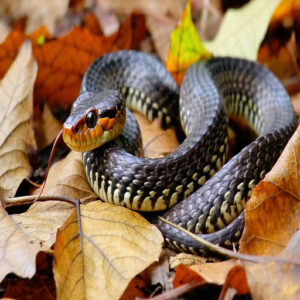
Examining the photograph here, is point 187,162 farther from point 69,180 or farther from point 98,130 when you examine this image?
point 69,180

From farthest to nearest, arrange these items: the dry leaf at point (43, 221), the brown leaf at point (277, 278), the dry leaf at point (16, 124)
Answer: the dry leaf at point (16, 124) → the dry leaf at point (43, 221) → the brown leaf at point (277, 278)

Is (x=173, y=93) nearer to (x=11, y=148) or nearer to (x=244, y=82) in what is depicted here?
(x=244, y=82)

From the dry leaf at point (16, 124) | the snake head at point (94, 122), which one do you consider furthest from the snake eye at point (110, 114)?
the dry leaf at point (16, 124)

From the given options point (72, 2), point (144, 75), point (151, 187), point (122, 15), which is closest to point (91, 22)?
point (122, 15)

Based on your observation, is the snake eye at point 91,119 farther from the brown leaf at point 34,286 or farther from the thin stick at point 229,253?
the brown leaf at point 34,286

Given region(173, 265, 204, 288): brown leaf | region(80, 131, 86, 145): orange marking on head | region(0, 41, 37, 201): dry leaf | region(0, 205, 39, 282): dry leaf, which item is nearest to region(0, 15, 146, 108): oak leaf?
region(0, 41, 37, 201): dry leaf

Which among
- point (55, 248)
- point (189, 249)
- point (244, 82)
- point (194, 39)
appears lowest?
point (189, 249)
